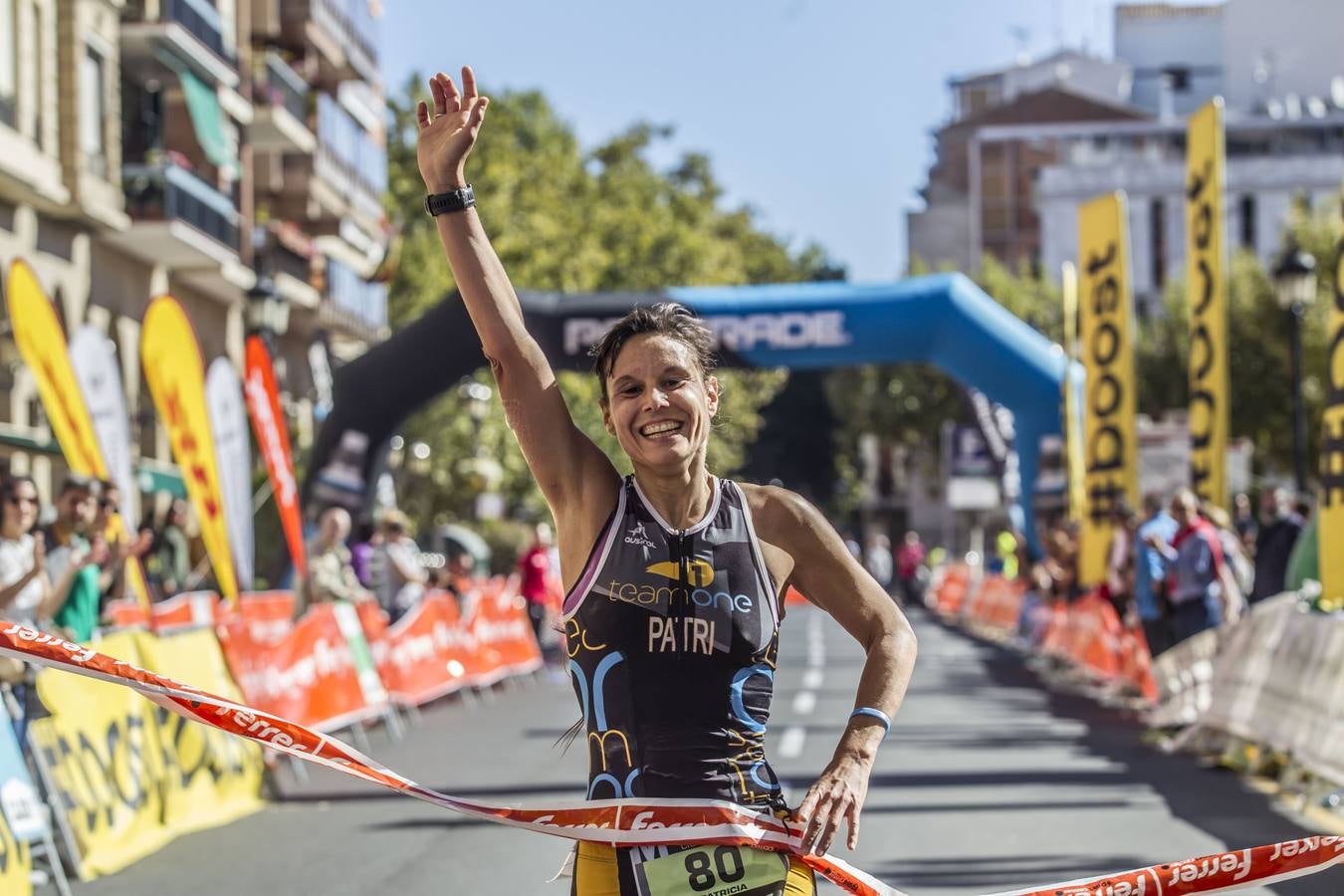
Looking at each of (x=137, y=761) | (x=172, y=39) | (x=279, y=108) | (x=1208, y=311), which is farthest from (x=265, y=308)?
(x=279, y=108)

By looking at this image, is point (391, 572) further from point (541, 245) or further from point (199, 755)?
point (541, 245)

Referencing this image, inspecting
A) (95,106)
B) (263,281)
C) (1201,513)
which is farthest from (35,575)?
(95,106)

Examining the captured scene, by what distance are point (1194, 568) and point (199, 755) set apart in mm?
7526

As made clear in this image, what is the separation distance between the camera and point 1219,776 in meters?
12.6

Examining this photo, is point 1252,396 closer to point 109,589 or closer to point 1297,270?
point 1297,270

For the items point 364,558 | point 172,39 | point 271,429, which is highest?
point 172,39

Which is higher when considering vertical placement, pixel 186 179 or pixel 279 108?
pixel 279 108

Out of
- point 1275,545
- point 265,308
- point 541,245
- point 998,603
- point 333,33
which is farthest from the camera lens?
point 333,33

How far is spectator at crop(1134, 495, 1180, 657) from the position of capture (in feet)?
51.3

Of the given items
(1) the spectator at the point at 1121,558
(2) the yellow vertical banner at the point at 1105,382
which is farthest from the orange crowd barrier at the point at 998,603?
(1) the spectator at the point at 1121,558

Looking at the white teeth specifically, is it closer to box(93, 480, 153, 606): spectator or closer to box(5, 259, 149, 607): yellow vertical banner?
box(93, 480, 153, 606): spectator

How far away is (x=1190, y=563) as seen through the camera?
49.0 ft

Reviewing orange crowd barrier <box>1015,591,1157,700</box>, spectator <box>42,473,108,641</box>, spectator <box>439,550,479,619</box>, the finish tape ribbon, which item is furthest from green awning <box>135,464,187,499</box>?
the finish tape ribbon

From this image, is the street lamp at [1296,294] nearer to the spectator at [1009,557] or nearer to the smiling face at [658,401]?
the spectator at [1009,557]
